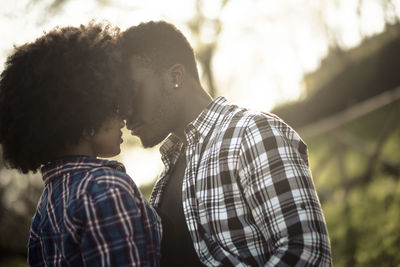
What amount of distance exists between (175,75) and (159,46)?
0.75 feet

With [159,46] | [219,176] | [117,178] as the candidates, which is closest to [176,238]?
[219,176]

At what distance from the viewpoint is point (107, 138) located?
203cm

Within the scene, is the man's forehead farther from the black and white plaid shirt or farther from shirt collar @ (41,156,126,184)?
shirt collar @ (41,156,126,184)

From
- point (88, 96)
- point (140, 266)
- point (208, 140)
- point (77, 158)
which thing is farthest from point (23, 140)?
point (208, 140)

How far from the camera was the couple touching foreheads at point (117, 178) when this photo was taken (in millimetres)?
1699

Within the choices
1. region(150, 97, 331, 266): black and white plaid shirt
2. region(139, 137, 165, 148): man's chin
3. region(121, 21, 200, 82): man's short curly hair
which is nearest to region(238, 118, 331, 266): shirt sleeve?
region(150, 97, 331, 266): black and white plaid shirt

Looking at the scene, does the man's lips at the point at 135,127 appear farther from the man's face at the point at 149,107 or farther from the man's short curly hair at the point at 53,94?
the man's short curly hair at the point at 53,94

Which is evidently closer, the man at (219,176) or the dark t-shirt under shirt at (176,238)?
the man at (219,176)

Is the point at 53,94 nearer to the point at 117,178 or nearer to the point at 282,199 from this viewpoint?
the point at 117,178

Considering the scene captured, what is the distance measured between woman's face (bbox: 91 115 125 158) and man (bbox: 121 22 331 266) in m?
0.42

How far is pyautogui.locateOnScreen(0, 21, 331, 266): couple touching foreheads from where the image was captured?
1699mm

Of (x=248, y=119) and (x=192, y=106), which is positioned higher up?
(x=192, y=106)

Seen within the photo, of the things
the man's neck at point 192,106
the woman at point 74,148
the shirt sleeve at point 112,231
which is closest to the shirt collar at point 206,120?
the man's neck at point 192,106

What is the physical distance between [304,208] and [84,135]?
115 cm
